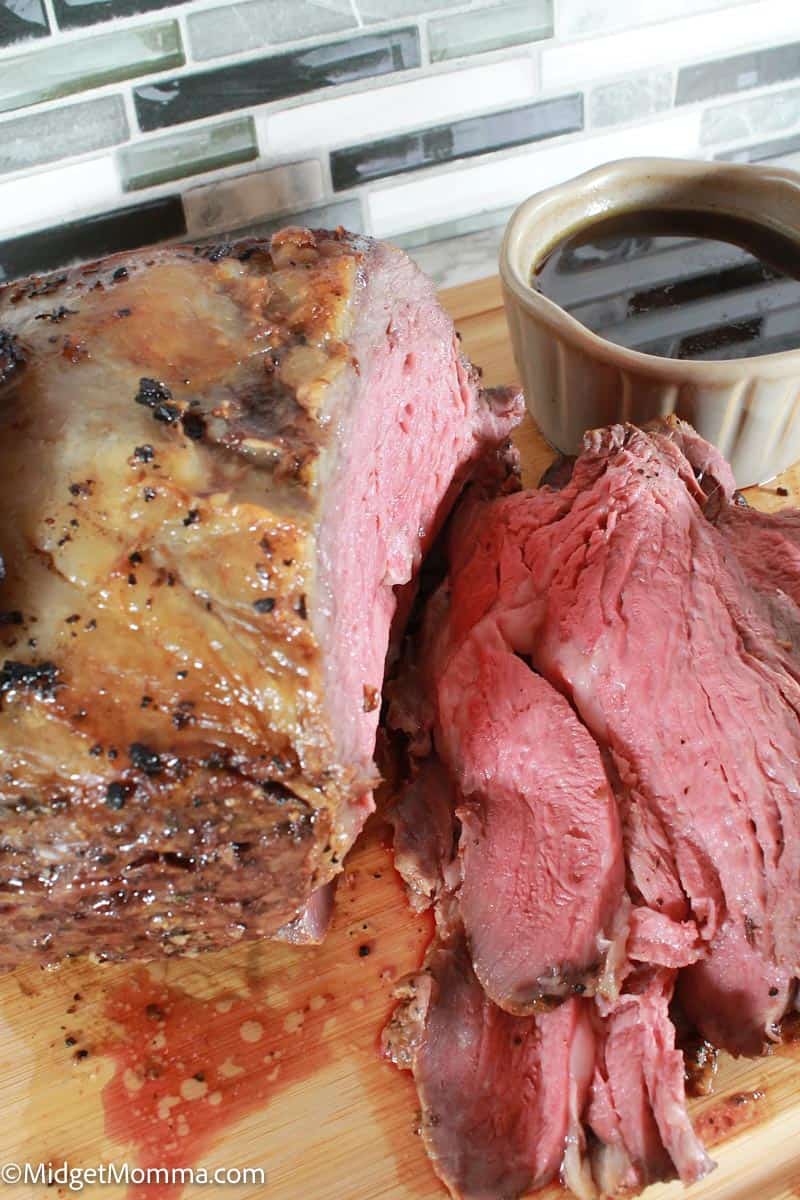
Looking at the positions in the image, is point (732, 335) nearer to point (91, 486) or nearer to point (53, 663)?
point (91, 486)

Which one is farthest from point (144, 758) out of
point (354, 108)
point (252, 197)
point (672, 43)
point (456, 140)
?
point (672, 43)

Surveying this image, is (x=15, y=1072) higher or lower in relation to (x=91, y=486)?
lower

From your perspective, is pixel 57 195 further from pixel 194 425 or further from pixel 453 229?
pixel 194 425

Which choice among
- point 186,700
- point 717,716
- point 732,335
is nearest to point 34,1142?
point 186,700

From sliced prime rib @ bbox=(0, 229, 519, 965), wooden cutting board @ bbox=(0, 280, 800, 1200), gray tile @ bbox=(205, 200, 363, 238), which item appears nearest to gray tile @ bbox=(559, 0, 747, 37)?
gray tile @ bbox=(205, 200, 363, 238)

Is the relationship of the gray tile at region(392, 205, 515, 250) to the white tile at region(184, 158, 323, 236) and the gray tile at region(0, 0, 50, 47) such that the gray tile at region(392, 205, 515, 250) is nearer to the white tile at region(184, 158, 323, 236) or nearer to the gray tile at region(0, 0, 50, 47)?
the white tile at region(184, 158, 323, 236)

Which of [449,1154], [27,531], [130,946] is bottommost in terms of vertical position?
[449,1154]

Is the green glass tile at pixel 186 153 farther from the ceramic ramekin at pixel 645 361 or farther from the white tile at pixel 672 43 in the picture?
the white tile at pixel 672 43
